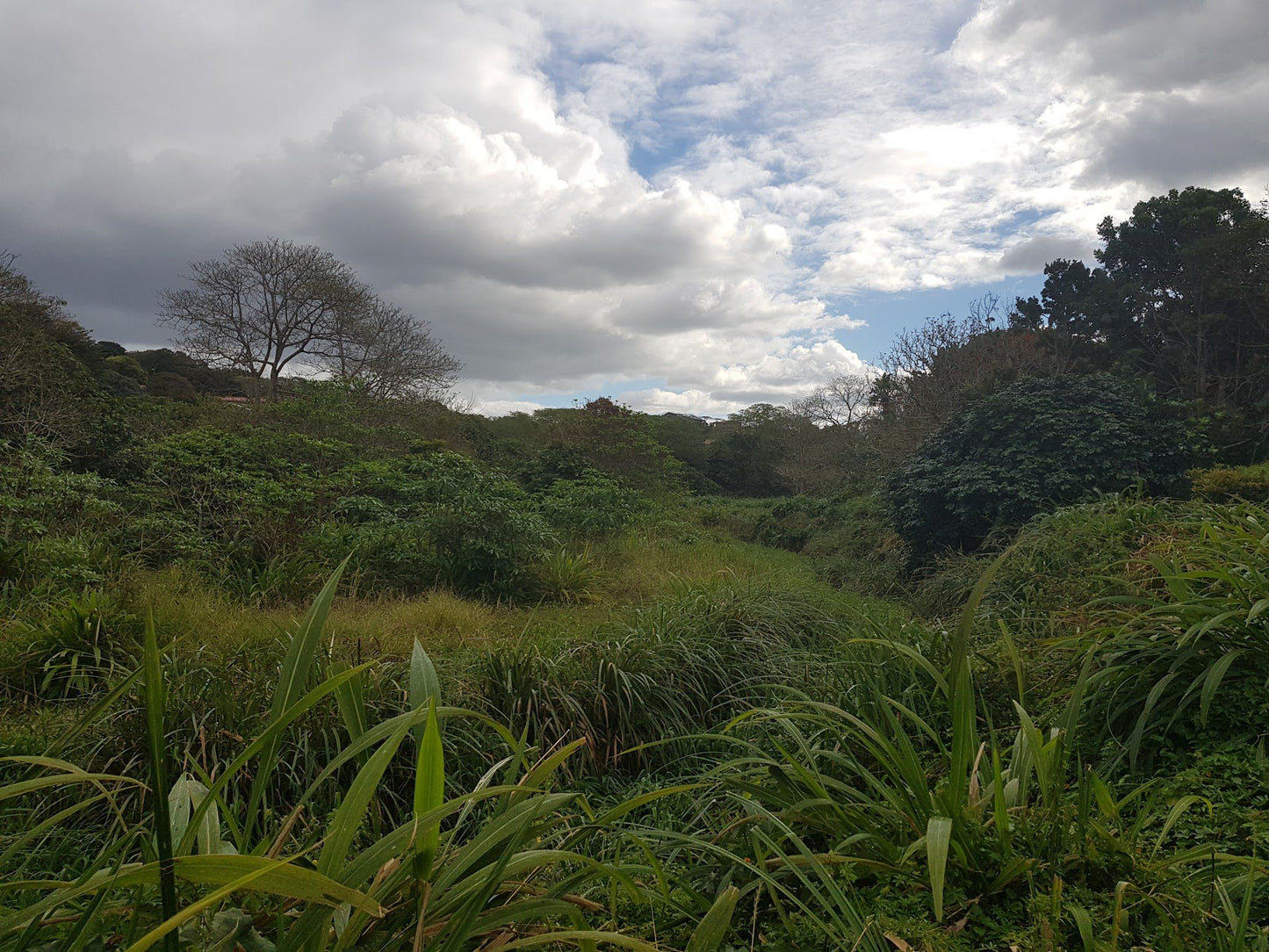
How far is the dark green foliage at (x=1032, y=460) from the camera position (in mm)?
8312

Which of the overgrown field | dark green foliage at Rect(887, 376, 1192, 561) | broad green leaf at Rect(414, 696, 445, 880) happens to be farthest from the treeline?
broad green leaf at Rect(414, 696, 445, 880)

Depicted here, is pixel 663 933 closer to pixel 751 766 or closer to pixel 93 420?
pixel 751 766

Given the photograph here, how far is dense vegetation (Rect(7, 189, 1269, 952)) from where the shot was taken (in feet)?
4.51

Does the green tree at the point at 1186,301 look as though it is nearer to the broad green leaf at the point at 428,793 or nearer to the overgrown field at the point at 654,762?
the overgrown field at the point at 654,762

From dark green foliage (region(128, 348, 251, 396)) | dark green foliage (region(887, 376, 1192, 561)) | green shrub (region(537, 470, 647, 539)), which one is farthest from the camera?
dark green foliage (region(128, 348, 251, 396))

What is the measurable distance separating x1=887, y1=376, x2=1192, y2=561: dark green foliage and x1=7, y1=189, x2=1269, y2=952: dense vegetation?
0.05m

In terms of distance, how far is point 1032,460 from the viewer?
864 centimetres

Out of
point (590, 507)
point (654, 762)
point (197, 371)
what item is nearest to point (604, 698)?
point (654, 762)

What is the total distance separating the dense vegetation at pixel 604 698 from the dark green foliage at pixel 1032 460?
0.05 metres

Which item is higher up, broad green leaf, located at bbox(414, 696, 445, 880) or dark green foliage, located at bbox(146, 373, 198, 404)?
dark green foliage, located at bbox(146, 373, 198, 404)

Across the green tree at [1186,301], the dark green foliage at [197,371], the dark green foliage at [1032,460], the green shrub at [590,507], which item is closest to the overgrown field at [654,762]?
the dark green foliage at [1032,460]

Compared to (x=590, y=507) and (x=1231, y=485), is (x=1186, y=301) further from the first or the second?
(x=590, y=507)

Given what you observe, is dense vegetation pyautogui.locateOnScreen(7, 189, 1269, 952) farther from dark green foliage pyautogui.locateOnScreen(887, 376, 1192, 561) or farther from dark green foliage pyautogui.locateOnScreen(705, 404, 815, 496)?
dark green foliage pyautogui.locateOnScreen(705, 404, 815, 496)

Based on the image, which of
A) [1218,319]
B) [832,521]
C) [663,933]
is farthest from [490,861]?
[1218,319]
